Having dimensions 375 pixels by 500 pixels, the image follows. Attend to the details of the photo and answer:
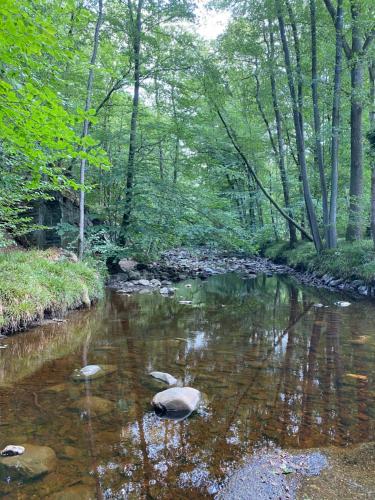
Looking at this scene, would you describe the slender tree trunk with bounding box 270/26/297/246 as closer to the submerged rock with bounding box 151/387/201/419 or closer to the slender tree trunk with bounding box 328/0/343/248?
the slender tree trunk with bounding box 328/0/343/248

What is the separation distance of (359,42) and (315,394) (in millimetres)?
12768

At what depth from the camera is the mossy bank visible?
9.92m

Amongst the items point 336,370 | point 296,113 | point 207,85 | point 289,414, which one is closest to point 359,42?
point 296,113

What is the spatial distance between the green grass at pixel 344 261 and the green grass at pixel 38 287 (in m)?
7.45

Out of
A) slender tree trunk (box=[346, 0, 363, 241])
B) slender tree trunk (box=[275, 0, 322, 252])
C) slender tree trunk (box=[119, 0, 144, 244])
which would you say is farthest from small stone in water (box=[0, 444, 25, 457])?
slender tree trunk (box=[275, 0, 322, 252])

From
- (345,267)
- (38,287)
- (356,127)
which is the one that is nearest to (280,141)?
(356,127)

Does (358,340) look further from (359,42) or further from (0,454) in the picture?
Result: (359,42)

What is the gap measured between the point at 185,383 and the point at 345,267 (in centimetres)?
875

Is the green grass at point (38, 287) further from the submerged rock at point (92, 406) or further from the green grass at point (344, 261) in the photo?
the green grass at point (344, 261)

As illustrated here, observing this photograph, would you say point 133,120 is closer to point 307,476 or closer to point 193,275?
point 193,275

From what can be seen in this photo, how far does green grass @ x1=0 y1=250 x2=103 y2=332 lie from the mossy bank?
733 centimetres

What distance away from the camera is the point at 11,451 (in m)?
2.59

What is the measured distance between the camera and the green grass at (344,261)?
33.2 ft

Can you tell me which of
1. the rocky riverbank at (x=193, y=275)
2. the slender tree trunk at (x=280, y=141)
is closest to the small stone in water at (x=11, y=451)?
the rocky riverbank at (x=193, y=275)
